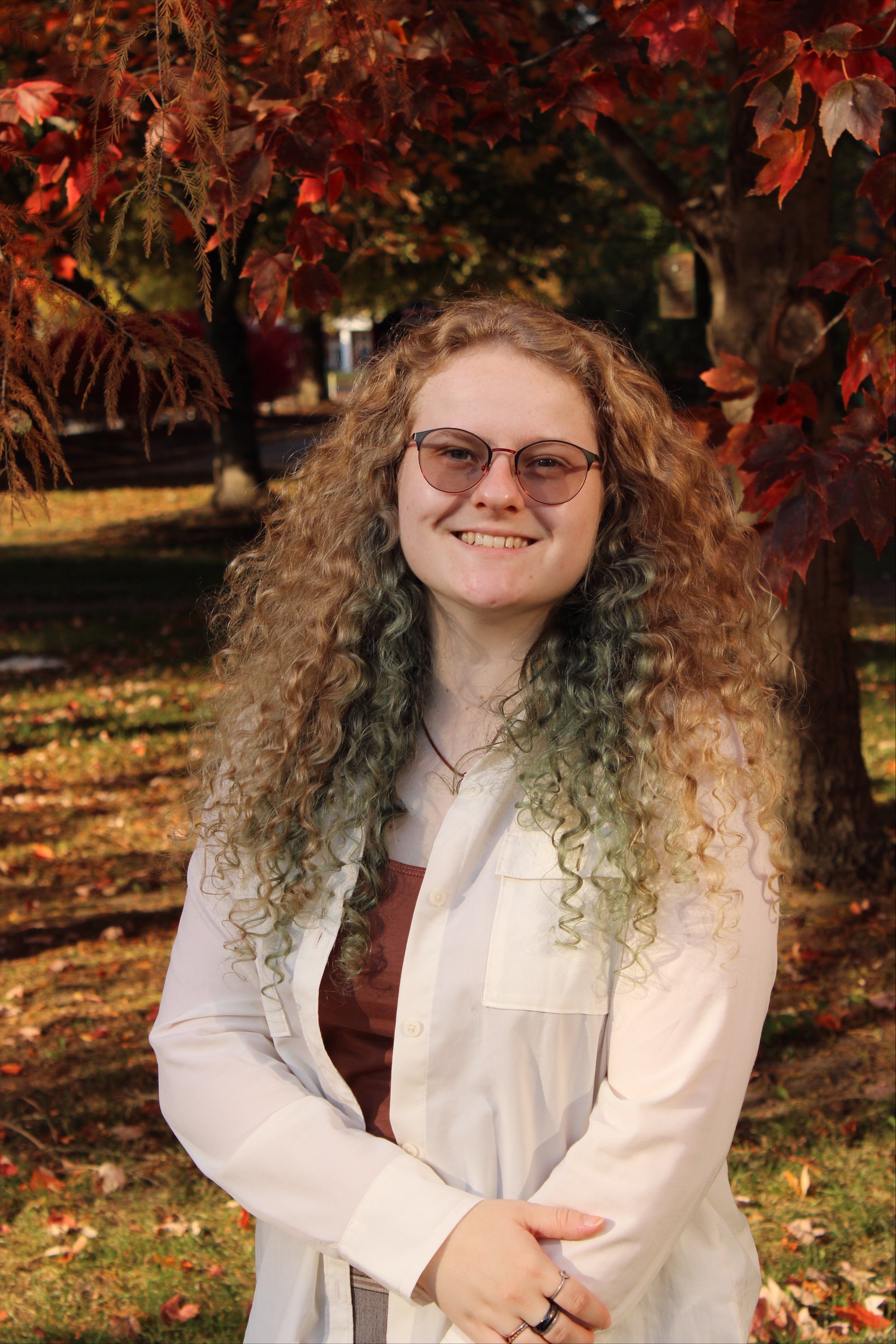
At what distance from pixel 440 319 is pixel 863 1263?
102 inches

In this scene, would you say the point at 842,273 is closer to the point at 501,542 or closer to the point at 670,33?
the point at 670,33

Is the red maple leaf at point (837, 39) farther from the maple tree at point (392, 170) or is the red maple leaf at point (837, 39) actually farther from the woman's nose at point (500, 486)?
the woman's nose at point (500, 486)

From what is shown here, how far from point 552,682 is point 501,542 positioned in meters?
0.22

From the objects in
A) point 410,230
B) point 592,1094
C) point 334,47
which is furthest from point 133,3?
point 410,230

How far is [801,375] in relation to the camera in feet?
15.1

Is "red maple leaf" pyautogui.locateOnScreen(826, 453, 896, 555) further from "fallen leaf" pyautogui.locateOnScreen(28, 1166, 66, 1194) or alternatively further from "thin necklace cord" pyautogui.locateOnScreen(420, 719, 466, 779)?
"fallen leaf" pyautogui.locateOnScreen(28, 1166, 66, 1194)

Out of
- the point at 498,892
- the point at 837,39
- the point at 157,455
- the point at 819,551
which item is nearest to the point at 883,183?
the point at 837,39

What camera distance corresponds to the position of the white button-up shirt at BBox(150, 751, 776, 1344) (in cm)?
162

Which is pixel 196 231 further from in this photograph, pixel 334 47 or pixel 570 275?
pixel 570 275

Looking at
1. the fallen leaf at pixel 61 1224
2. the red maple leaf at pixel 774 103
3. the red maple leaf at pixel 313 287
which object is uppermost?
the red maple leaf at pixel 774 103

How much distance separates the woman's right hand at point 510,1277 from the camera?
1575mm

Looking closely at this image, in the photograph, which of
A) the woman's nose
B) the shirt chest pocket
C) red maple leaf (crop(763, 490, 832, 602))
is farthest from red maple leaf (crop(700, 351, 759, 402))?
the shirt chest pocket

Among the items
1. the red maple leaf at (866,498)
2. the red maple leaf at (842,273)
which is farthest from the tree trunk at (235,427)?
the red maple leaf at (866,498)

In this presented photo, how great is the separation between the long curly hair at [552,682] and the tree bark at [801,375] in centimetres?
259
